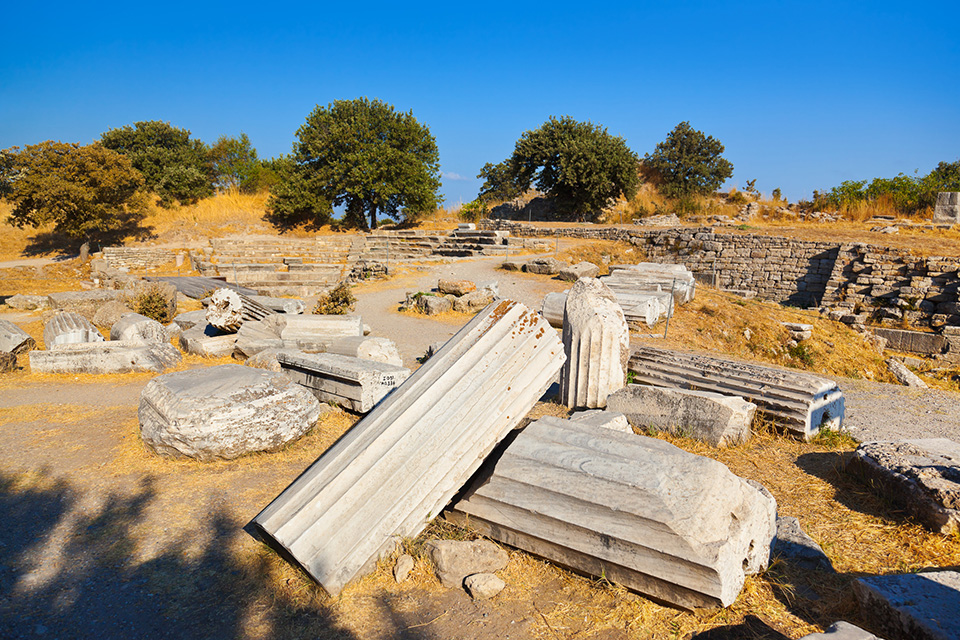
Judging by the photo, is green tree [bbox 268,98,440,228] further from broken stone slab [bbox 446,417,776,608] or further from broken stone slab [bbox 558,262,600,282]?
broken stone slab [bbox 446,417,776,608]

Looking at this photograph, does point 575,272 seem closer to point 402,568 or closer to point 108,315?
point 108,315

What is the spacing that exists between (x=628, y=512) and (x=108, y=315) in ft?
31.2

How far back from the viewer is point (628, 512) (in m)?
2.40

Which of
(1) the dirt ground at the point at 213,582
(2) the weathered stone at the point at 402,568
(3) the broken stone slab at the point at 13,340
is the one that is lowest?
(1) the dirt ground at the point at 213,582

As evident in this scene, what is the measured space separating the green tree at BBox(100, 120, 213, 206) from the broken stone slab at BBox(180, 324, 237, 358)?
2085cm

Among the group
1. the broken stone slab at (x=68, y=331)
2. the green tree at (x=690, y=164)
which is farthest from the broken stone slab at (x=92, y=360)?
the green tree at (x=690, y=164)

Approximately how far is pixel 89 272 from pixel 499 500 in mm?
22646

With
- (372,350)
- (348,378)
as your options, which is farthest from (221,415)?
(372,350)

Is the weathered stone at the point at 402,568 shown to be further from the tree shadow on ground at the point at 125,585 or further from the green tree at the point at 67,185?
the green tree at the point at 67,185

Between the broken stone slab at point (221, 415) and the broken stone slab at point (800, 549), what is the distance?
11.1 ft

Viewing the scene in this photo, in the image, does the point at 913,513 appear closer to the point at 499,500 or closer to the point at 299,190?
the point at 499,500

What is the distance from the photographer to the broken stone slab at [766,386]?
14.0 ft

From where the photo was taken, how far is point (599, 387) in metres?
4.72

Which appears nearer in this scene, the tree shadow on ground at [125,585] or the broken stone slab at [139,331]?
the tree shadow on ground at [125,585]
